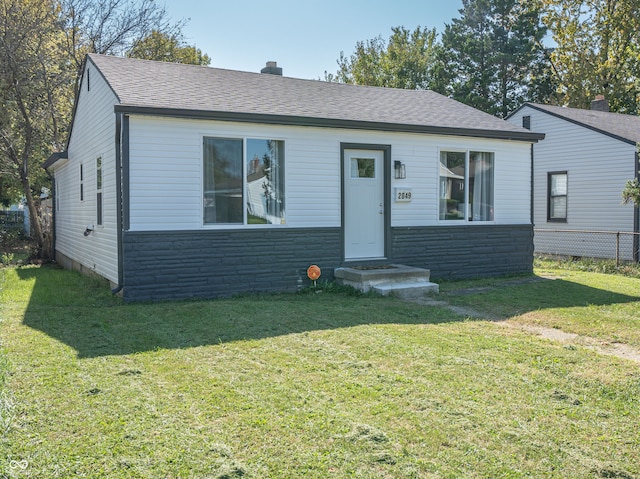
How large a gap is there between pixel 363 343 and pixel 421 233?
4981mm

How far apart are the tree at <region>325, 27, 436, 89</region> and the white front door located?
23087 mm

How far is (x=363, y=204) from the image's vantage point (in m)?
10.0

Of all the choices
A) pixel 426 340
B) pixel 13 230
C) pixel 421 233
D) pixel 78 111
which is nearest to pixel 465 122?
pixel 421 233

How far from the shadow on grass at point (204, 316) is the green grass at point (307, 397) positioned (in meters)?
0.04

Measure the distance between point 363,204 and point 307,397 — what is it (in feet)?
20.2

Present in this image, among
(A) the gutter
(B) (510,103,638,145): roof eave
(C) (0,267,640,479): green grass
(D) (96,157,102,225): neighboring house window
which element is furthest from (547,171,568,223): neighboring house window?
(A) the gutter

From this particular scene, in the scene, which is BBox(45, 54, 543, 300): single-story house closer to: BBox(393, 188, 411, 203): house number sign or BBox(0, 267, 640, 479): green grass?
BBox(393, 188, 411, 203): house number sign

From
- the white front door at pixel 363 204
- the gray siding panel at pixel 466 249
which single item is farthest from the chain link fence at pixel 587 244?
the white front door at pixel 363 204

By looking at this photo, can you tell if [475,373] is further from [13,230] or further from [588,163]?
[13,230]

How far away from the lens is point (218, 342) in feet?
19.0

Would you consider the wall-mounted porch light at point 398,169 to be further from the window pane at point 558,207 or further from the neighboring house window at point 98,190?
the window pane at point 558,207

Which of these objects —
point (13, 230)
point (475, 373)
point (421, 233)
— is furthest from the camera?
point (13, 230)

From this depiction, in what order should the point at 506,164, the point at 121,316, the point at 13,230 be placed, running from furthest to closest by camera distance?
the point at 13,230 < the point at 506,164 < the point at 121,316

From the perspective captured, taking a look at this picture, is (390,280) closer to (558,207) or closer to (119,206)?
(119,206)
